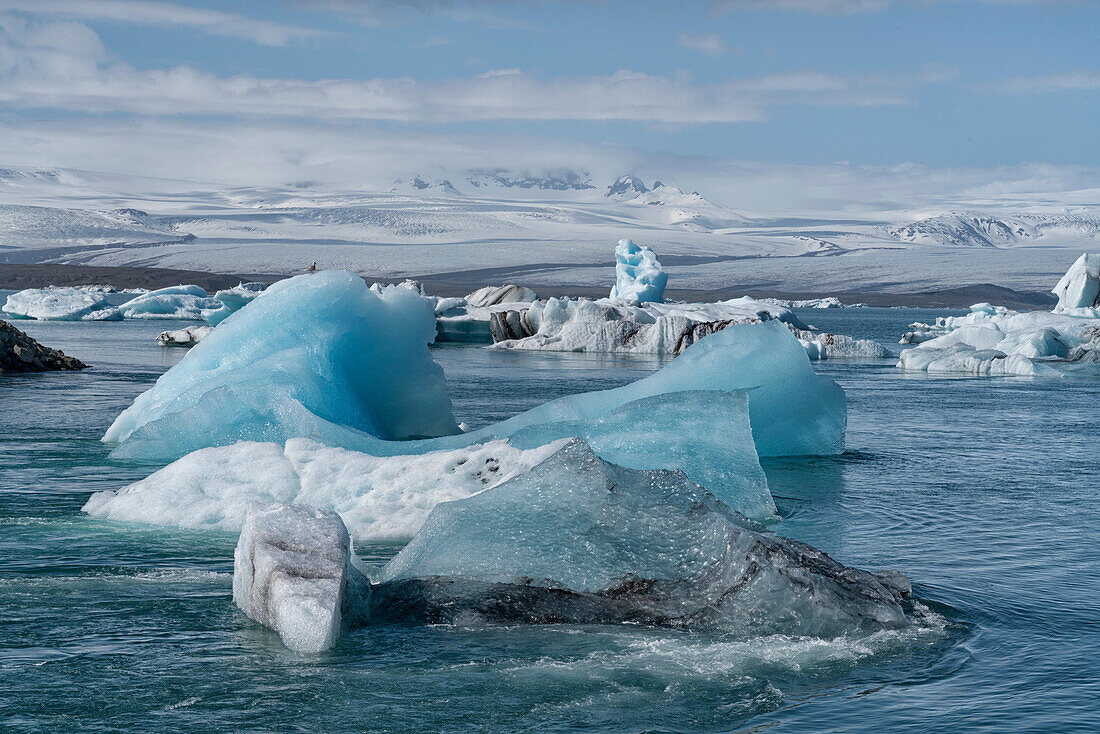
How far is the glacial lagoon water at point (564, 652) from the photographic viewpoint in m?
3.86

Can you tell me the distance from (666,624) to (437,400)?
669cm

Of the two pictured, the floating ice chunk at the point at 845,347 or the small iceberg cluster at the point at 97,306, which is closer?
the floating ice chunk at the point at 845,347

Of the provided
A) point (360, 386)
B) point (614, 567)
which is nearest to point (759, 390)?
point (360, 386)

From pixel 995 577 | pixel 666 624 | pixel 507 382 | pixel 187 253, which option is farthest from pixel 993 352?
pixel 187 253

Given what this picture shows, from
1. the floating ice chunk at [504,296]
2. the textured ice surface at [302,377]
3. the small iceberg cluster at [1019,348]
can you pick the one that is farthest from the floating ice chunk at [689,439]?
→ the floating ice chunk at [504,296]

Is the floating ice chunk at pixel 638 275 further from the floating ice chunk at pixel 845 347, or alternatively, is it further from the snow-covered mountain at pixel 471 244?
the snow-covered mountain at pixel 471 244

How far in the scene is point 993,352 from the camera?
83.4 feet

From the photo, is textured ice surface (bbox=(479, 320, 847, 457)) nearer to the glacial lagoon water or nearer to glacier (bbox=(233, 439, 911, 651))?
the glacial lagoon water

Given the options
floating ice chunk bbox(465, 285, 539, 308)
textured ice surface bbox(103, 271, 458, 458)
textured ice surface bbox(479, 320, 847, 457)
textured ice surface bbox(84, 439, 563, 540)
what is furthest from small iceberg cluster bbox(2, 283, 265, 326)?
textured ice surface bbox(84, 439, 563, 540)

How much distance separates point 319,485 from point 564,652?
10.4ft

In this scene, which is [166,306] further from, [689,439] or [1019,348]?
[689,439]

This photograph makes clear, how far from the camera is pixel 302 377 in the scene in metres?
9.63

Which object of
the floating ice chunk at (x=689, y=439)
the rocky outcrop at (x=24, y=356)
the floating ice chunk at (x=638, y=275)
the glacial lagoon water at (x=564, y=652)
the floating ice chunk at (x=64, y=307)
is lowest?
the floating ice chunk at (x=64, y=307)

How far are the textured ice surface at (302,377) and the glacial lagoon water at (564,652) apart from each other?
109 cm
